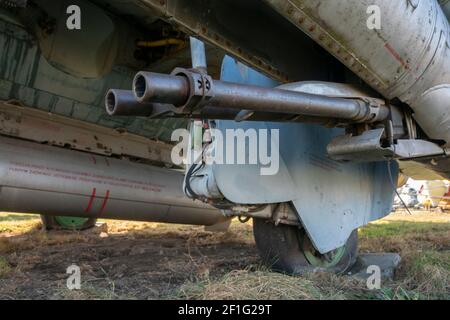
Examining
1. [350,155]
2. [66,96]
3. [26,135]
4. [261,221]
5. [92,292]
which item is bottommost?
[92,292]

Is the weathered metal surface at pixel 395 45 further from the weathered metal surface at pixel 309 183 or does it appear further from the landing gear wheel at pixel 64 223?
the landing gear wheel at pixel 64 223

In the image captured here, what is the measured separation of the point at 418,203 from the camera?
51.6 ft

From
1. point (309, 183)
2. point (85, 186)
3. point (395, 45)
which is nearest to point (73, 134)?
point (85, 186)

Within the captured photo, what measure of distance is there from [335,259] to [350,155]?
86 centimetres

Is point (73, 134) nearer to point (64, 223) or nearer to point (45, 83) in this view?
point (45, 83)

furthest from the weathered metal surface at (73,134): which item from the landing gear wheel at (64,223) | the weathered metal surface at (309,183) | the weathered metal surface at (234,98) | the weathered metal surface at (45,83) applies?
the weathered metal surface at (234,98)

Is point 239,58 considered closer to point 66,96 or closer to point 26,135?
point 66,96

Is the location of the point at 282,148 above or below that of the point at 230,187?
above

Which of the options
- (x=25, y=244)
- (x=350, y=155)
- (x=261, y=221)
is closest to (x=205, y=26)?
(x=350, y=155)

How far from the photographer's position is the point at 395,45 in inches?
79.5

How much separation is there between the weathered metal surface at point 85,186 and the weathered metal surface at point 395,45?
2138 mm

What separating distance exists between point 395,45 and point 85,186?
2.35 metres

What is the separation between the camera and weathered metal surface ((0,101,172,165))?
319 centimetres

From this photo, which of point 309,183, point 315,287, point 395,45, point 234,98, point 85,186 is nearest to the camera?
point 234,98
